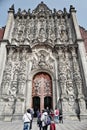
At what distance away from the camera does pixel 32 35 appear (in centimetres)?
1852

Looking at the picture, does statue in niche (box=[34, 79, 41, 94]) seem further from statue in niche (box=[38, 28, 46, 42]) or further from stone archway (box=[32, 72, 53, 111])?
statue in niche (box=[38, 28, 46, 42])

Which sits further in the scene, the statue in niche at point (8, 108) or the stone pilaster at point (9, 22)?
the stone pilaster at point (9, 22)

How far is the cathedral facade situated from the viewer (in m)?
13.2

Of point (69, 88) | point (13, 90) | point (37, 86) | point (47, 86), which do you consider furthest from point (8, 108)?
point (69, 88)

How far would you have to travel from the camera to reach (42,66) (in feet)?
51.8

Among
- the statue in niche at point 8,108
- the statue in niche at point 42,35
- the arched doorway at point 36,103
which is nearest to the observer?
the statue in niche at point 8,108

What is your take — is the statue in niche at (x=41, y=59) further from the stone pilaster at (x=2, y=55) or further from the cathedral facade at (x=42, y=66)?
the stone pilaster at (x=2, y=55)

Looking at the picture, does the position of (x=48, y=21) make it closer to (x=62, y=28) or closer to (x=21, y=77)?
Answer: (x=62, y=28)

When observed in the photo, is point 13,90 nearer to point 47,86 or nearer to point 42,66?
point 47,86

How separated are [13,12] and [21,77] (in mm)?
10617

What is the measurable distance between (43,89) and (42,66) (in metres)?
2.46

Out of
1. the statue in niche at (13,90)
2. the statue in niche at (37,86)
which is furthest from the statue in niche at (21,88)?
the statue in niche at (37,86)

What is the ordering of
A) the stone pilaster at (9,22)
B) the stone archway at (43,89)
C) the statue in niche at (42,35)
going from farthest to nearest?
the statue in niche at (42,35), the stone pilaster at (9,22), the stone archway at (43,89)

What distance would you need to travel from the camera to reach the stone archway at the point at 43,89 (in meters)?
14.5
